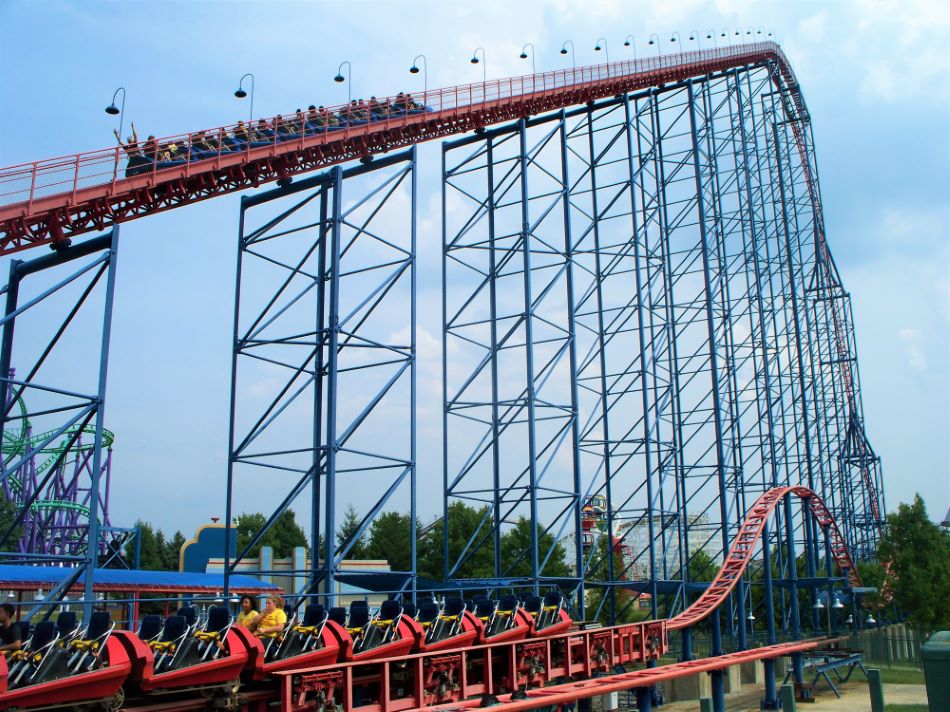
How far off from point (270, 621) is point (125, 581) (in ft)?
51.0

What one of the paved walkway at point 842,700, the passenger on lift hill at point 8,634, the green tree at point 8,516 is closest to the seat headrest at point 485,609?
the passenger on lift hill at point 8,634

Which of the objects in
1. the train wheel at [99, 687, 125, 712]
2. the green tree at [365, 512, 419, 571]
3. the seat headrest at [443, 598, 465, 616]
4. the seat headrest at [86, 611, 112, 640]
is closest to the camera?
the train wheel at [99, 687, 125, 712]

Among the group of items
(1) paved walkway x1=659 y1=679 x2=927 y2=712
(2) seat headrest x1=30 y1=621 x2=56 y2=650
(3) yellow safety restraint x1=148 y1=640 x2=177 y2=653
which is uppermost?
(2) seat headrest x1=30 y1=621 x2=56 y2=650

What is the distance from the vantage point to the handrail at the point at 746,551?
21.7m

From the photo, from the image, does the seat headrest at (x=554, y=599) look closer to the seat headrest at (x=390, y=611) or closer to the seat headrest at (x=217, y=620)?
the seat headrest at (x=390, y=611)

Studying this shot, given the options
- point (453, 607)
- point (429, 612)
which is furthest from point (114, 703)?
point (453, 607)

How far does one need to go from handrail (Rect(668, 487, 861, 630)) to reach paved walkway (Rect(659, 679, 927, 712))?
7.85 ft

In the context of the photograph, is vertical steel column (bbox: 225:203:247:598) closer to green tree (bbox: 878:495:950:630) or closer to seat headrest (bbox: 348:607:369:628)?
seat headrest (bbox: 348:607:369:628)

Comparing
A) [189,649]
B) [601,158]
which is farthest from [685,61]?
[189,649]

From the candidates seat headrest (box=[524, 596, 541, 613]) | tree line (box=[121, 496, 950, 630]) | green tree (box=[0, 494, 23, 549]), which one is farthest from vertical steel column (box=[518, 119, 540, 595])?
green tree (box=[0, 494, 23, 549])

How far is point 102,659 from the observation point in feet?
27.0

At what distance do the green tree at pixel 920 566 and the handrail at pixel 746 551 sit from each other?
6.01ft

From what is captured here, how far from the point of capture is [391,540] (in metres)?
61.1

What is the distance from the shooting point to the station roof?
2234 centimetres
